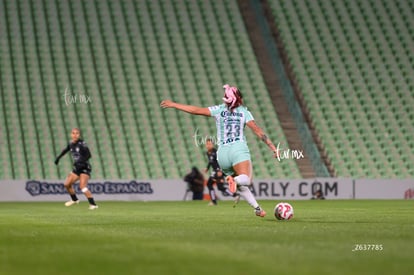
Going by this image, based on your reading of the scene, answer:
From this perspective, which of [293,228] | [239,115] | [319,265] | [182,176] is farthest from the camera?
[182,176]

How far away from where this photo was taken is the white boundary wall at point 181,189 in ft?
95.2

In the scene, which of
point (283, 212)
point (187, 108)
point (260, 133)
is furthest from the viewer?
point (260, 133)

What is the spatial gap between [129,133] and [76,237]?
23638 millimetres

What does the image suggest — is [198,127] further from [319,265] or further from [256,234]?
[319,265]

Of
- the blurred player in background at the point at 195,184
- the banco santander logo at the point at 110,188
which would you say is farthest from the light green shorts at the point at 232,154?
the blurred player in background at the point at 195,184

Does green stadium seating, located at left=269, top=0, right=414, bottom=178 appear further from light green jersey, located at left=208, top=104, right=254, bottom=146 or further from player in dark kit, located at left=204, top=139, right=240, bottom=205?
light green jersey, located at left=208, top=104, right=254, bottom=146

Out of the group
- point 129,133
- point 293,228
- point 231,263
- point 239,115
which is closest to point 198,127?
point 129,133

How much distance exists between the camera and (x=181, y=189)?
30.4 metres

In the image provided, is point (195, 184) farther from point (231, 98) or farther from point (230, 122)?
point (231, 98)

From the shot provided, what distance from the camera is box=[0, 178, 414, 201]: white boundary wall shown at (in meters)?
29.0

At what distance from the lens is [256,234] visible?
10375 mm

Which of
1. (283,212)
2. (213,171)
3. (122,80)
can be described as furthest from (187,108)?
(122,80)

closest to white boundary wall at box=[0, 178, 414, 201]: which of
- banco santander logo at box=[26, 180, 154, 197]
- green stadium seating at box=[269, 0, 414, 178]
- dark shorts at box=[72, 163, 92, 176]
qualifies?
banco santander logo at box=[26, 180, 154, 197]

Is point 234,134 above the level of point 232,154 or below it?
above
